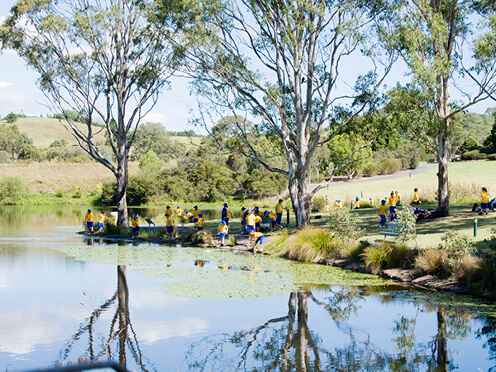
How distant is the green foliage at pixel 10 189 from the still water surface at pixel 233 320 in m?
53.7

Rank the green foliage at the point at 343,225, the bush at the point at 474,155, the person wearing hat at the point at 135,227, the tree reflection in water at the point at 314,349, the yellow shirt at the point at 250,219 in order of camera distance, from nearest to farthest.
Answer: the tree reflection in water at the point at 314,349, the green foliage at the point at 343,225, the yellow shirt at the point at 250,219, the person wearing hat at the point at 135,227, the bush at the point at 474,155

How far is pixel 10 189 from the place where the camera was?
2756 inches

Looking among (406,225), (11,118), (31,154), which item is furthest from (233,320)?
(11,118)

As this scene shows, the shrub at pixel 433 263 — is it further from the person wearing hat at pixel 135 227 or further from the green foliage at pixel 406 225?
the person wearing hat at pixel 135 227

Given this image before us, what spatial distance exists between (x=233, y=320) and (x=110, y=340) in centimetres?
317

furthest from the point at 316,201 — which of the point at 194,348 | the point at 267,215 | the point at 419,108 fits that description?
the point at 194,348

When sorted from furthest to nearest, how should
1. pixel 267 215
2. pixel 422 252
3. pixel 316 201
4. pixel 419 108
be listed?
1. pixel 316 201
2. pixel 267 215
3. pixel 419 108
4. pixel 422 252

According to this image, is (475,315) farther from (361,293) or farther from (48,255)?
(48,255)

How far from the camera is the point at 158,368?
976 centimetres

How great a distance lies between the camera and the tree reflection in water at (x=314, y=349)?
1000 centimetres

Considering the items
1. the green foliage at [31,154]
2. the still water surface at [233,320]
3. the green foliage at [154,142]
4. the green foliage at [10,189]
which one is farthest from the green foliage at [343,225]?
the green foliage at [31,154]

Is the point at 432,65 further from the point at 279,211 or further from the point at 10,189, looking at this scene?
the point at 10,189

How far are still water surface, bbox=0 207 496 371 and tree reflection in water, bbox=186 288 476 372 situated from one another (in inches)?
0.9

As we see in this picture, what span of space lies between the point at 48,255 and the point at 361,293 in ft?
48.0
